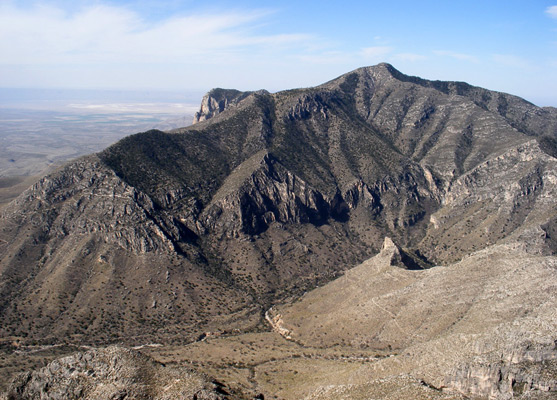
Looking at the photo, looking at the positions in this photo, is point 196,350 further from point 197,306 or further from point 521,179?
point 521,179

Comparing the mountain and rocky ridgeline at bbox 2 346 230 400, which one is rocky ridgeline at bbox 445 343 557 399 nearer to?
the mountain

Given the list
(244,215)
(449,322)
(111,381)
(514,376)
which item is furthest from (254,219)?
(514,376)

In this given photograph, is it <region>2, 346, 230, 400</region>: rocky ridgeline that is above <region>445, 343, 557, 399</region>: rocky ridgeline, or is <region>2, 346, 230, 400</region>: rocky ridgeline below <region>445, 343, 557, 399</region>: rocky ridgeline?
below

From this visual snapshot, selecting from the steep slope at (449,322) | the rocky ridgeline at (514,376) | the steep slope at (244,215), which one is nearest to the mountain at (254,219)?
the steep slope at (244,215)

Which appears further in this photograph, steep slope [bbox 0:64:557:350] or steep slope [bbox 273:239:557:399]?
steep slope [bbox 0:64:557:350]

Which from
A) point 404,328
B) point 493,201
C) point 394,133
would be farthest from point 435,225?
point 404,328

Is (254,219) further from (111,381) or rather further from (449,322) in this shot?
(111,381)

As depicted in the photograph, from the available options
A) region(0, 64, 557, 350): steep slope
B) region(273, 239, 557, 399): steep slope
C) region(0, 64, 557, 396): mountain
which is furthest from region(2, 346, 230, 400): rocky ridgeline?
region(0, 64, 557, 350): steep slope
